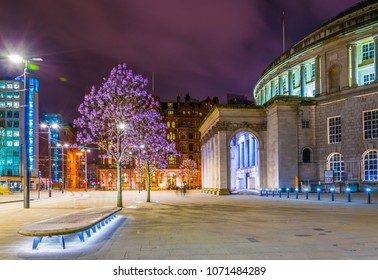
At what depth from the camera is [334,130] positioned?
54.8 meters

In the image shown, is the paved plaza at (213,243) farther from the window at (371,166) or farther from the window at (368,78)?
the window at (368,78)

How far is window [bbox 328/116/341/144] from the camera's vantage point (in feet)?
178

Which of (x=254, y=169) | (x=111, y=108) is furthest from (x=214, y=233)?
(x=254, y=169)

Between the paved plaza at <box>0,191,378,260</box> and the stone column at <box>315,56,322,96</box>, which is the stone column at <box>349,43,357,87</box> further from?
the paved plaza at <box>0,191,378,260</box>

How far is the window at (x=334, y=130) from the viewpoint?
54.2 metres

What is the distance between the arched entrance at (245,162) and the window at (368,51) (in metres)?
19.4

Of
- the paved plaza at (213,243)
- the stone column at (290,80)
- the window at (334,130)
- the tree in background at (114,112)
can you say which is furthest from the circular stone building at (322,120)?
the paved plaza at (213,243)

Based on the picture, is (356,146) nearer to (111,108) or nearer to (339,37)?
(339,37)

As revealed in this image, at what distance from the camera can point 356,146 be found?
51.0 m

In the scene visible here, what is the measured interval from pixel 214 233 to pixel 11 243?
23.6 feet

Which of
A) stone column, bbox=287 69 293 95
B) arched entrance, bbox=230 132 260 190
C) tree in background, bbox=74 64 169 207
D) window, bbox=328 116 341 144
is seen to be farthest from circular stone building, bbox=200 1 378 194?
tree in background, bbox=74 64 169 207

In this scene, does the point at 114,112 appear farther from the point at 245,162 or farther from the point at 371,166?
the point at 245,162

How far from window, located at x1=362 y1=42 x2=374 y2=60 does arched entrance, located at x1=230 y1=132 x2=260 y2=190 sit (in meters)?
19.4

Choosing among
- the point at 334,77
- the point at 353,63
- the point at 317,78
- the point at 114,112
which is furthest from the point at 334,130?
the point at 114,112
